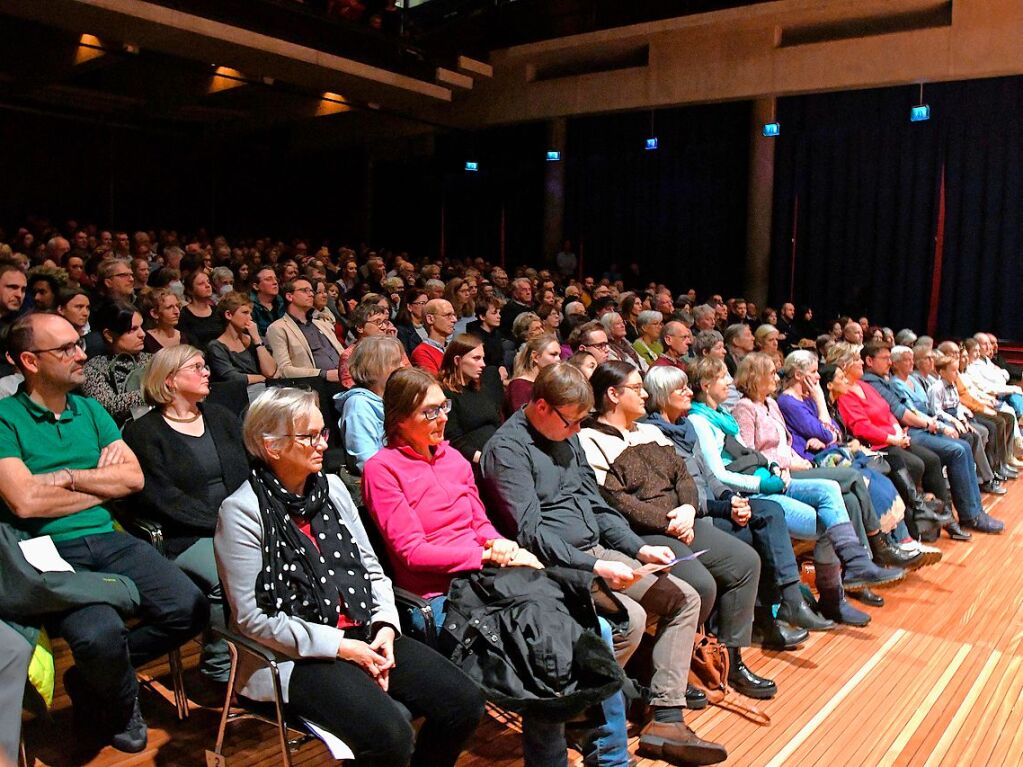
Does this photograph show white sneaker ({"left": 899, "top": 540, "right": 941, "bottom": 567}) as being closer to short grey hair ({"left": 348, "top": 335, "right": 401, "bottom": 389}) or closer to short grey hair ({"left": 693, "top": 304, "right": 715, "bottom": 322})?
short grey hair ({"left": 348, "top": 335, "right": 401, "bottom": 389})

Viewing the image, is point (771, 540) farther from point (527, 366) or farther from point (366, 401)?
point (366, 401)

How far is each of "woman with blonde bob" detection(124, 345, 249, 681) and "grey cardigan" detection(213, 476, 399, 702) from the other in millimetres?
527

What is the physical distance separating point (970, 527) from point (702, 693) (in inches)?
118

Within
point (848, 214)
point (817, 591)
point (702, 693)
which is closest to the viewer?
point (702, 693)

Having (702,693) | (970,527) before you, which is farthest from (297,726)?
(970,527)

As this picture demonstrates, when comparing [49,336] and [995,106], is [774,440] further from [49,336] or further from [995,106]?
[995,106]

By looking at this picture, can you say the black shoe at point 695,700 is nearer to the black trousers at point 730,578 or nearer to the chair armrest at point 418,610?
the black trousers at point 730,578

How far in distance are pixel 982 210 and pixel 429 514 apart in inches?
383

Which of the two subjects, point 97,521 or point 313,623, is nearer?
point 313,623

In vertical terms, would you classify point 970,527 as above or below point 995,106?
below

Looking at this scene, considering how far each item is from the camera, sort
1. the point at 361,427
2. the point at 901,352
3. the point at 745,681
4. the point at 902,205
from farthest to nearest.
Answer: the point at 902,205
the point at 901,352
the point at 361,427
the point at 745,681

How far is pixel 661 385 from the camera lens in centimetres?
309

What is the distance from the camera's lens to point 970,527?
487 centimetres

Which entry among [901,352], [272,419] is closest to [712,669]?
[272,419]
